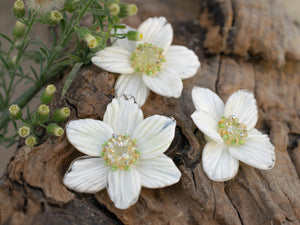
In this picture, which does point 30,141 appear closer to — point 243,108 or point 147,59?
point 147,59

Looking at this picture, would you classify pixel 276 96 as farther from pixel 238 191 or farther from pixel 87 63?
pixel 87 63

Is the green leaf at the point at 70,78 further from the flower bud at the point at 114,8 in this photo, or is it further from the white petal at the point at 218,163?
the white petal at the point at 218,163

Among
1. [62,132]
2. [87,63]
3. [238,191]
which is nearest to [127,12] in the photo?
[87,63]

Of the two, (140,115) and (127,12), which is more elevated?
(127,12)

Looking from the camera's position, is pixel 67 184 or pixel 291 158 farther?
pixel 291 158

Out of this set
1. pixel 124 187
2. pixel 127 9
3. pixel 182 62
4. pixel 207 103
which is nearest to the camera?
pixel 124 187

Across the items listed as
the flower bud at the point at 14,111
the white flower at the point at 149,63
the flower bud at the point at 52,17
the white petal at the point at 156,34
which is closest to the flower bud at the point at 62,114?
the flower bud at the point at 14,111

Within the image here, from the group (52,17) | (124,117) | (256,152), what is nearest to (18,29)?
(52,17)
